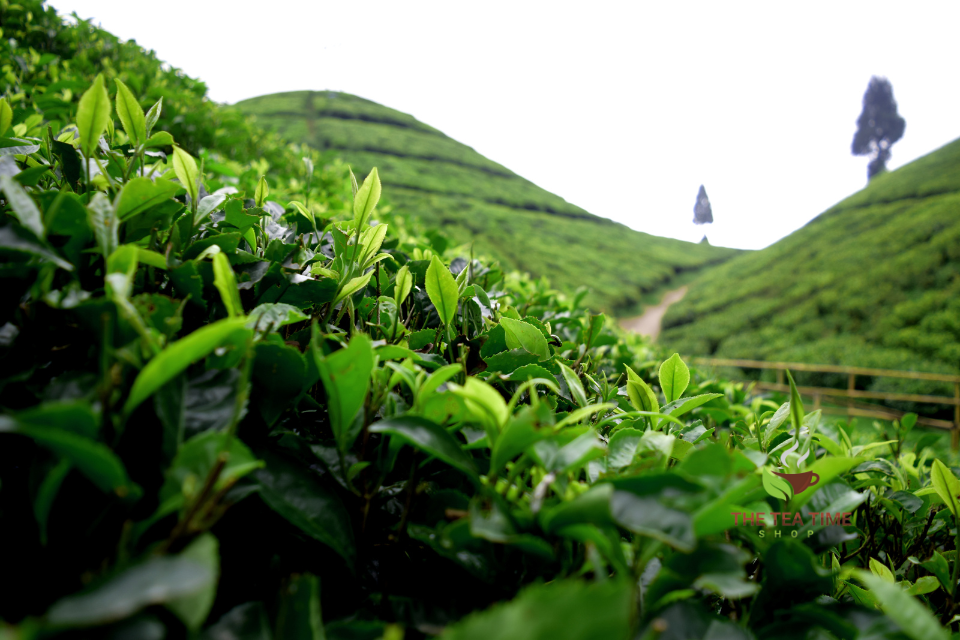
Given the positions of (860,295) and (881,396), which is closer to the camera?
(881,396)

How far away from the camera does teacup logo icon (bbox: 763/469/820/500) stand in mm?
586

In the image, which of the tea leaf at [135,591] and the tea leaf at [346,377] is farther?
the tea leaf at [346,377]

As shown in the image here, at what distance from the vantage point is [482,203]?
18938mm

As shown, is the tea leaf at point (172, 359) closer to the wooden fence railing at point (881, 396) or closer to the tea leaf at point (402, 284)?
the tea leaf at point (402, 284)

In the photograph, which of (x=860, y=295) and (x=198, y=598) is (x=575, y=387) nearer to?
(x=198, y=598)

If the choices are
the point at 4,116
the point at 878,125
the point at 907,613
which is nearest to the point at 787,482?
the point at 907,613

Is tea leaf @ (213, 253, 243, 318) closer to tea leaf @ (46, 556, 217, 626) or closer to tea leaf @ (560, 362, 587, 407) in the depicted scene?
tea leaf @ (46, 556, 217, 626)

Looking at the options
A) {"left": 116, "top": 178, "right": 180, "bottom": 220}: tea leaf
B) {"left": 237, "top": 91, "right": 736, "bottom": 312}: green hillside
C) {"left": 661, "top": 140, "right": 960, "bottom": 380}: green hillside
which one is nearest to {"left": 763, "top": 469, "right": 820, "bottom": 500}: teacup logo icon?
{"left": 116, "top": 178, "right": 180, "bottom": 220}: tea leaf

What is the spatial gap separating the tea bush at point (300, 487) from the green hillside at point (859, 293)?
1243cm

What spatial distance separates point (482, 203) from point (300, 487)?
62.6ft

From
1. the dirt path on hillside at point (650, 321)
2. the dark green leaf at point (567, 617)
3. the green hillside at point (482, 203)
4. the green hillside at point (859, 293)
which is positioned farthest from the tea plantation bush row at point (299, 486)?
the dirt path on hillside at point (650, 321)

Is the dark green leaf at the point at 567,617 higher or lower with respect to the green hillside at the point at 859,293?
lower

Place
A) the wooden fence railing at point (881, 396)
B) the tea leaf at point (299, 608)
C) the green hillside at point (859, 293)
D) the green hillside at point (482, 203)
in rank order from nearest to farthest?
the tea leaf at point (299, 608) < the wooden fence railing at point (881, 396) < the green hillside at point (859, 293) < the green hillside at point (482, 203)

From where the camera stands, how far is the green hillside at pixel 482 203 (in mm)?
14938
